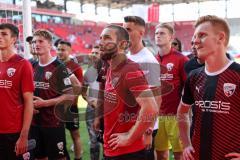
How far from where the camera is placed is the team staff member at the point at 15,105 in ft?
11.6

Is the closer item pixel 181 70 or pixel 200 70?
pixel 200 70

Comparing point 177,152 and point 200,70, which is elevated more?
point 200,70

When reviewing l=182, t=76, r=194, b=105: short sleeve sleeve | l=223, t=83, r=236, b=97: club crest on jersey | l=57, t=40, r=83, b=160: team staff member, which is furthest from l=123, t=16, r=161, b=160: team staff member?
l=57, t=40, r=83, b=160: team staff member

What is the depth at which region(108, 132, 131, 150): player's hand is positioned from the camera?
245cm

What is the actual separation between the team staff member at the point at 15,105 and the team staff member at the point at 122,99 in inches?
44.4

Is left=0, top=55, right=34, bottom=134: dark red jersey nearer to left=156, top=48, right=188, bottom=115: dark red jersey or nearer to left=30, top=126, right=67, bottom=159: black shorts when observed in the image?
left=30, top=126, right=67, bottom=159: black shorts

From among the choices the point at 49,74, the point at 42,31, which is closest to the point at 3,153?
the point at 49,74

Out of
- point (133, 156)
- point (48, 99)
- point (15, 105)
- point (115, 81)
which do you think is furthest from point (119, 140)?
point (48, 99)

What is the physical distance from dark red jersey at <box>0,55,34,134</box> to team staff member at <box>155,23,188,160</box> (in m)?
1.90

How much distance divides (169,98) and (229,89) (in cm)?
241

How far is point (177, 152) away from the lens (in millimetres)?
4738

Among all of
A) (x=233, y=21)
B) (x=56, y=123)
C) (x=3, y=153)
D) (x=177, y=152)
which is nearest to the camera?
(x=3, y=153)

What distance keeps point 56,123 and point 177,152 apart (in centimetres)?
169

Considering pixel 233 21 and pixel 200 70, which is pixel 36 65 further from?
pixel 233 21
